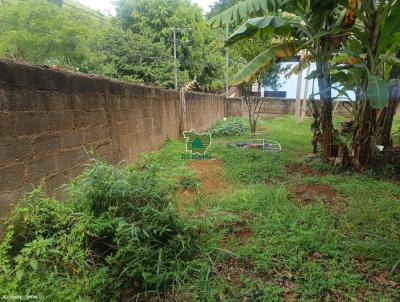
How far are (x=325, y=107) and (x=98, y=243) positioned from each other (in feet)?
13.6

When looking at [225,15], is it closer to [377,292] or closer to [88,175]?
[88,175]

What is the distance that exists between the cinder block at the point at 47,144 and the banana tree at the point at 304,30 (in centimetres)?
322

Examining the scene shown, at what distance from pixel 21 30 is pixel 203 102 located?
11.3 m

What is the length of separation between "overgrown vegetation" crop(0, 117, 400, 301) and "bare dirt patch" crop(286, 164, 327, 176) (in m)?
1.47

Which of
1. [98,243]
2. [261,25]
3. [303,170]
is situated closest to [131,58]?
[261,25]

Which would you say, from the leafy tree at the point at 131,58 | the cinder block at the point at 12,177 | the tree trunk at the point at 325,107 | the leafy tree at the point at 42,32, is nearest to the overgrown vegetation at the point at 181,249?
the cinder block at the point at 12,177

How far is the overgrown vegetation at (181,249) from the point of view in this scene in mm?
1889

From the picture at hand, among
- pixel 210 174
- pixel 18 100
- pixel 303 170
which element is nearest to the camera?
pixel 18 100

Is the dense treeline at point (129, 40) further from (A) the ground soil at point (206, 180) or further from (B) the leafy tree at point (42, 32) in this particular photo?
(A) the ground soil at point (206, 180)

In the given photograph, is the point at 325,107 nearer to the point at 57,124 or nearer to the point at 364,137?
the point at 364,137

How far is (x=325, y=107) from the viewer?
15.8 feet

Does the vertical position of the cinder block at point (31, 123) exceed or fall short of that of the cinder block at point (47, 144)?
it exceeds it

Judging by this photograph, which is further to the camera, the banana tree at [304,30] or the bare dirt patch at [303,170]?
the bare dirt patch at [303,170]

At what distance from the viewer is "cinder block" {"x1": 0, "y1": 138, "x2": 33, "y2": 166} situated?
2.14 m
